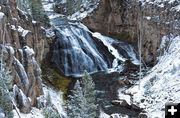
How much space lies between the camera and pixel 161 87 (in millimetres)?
40062

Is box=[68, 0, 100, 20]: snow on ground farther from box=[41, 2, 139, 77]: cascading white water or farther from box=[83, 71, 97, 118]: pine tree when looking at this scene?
box=[83, 71, 97, 118]: pine tree

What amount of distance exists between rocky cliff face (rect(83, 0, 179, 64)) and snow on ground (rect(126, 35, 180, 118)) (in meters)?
6.37

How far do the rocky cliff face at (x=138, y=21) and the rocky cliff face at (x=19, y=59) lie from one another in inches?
895

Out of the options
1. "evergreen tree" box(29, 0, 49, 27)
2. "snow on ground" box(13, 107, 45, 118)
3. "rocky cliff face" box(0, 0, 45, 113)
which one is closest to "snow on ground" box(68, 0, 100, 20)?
"evergreen tree" box(29, 0, 49, 27)

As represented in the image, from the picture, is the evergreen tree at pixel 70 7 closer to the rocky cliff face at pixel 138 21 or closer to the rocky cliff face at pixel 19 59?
the rocky cliff face at pixel 138 21

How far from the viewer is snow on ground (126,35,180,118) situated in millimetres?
36281

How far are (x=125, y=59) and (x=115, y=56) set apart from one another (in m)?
1.81

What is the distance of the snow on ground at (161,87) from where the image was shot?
36.3 m

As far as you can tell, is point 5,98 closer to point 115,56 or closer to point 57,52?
point 57,52

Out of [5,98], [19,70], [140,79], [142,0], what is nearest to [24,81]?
[19,70]

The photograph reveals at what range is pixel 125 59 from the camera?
59.4 meters

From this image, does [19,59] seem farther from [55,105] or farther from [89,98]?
[89,98]

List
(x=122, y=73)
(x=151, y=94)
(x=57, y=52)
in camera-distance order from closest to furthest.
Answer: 1. (x=151, y=94)
2. (x=122, y=73)
3. (x=57, y=52)

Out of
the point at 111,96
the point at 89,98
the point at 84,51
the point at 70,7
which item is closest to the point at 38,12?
the point at 84,51
